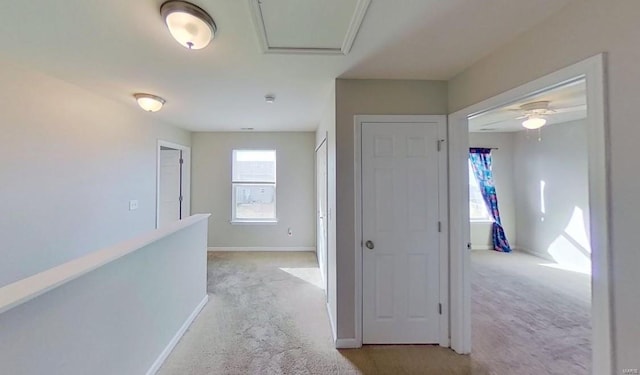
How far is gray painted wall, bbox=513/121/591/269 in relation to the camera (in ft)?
14.6

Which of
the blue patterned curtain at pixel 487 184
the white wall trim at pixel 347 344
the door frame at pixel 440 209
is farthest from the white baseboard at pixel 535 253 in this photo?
the white wall trim at pixel 347 344

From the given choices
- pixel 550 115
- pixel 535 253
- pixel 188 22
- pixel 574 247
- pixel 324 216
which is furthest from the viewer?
pixel 535 253

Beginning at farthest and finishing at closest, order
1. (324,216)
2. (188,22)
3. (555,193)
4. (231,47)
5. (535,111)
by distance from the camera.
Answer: (555,193)
(535,111)
(324,216)
(231,47)
(188,22)

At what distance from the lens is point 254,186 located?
5.53 metres

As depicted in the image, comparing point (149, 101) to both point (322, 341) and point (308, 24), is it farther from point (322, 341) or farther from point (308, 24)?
point (322, 341)

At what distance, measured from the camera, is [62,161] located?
102 inches

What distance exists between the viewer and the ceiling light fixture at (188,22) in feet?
4.54

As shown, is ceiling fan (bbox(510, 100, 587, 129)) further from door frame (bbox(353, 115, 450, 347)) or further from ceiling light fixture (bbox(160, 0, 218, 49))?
ceiling light fixture (bbox(160, 0, 218, 49))

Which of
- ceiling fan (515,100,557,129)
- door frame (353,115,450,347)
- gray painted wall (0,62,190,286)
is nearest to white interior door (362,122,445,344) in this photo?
door frame (353,115,450,347)

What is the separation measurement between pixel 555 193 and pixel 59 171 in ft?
23.5

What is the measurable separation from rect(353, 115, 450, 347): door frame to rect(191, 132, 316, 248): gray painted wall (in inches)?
122

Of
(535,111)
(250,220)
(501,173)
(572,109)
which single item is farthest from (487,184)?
(250,220)

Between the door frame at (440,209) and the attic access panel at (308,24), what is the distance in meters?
0.74

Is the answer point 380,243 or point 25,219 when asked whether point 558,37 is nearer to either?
point 380,243
